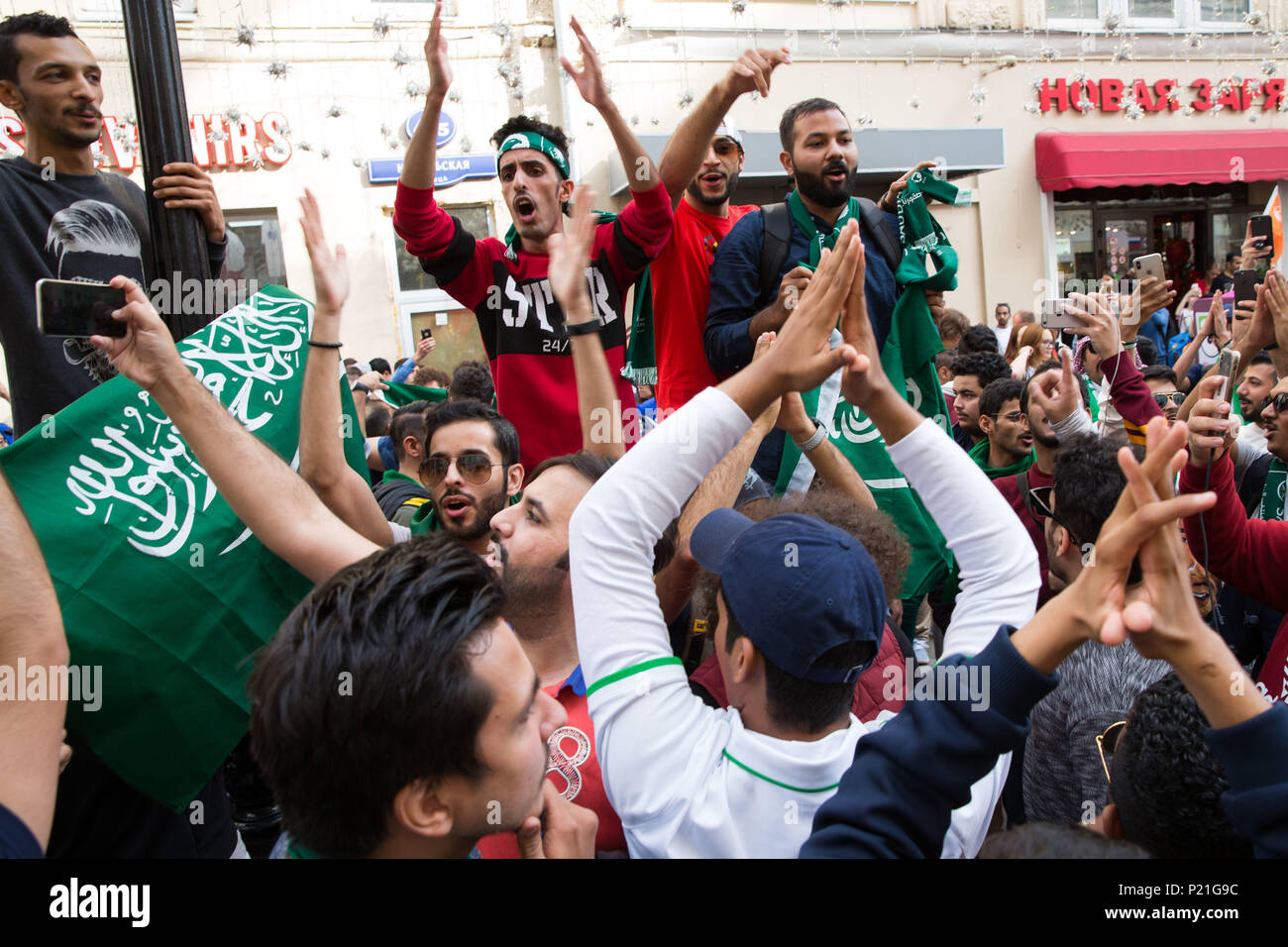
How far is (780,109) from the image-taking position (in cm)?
1236

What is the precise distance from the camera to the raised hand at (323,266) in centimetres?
209

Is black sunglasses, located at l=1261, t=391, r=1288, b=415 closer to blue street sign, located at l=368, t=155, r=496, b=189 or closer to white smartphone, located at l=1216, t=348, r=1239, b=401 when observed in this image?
white smartphone, located at l=1216, t=348, r=1239, b=401

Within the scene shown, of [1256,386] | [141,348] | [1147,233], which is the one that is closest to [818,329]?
[141,348]

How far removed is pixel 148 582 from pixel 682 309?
215cm

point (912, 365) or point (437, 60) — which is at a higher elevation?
point (437, 60)

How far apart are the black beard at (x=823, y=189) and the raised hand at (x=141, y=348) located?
2226 millimetres

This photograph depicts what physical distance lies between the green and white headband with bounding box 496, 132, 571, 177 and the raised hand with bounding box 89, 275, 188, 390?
5.83 feet

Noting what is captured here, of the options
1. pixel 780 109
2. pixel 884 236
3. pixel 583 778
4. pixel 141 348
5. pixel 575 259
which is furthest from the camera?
pixel 780 109

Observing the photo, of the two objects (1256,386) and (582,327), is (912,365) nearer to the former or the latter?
(582,327)

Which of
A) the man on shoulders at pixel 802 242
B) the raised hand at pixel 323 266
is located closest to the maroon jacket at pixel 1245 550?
the man on shoulders at pixel 802 242

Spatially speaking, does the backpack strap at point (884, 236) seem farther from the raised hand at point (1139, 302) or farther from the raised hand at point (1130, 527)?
the raised hand at point (1130, 527)

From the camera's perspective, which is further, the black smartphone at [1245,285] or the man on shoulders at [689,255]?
the black smartphone at [1245,285]
